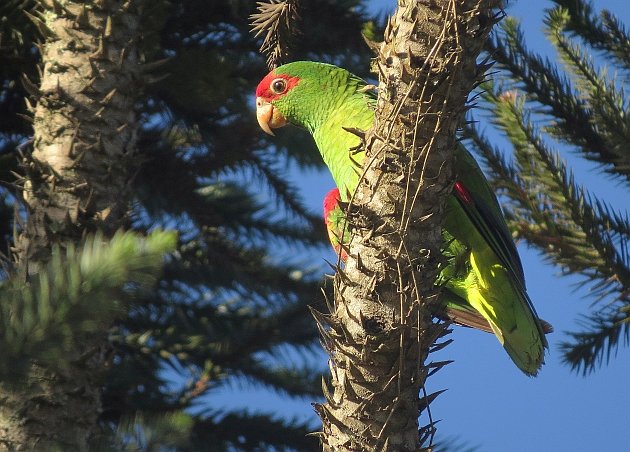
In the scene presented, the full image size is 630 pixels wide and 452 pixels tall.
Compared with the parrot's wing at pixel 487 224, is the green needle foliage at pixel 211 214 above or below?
above

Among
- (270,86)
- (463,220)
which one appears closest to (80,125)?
(270,86)

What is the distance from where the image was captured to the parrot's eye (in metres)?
3.43

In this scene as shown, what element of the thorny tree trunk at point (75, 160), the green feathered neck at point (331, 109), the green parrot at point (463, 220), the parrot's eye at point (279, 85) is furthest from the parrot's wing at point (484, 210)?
the thorny tree trunk at point (75, 160)

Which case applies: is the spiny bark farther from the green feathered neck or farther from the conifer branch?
the conifer branch

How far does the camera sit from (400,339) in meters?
1.85

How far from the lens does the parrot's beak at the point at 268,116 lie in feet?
11.6

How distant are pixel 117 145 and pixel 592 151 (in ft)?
6.38

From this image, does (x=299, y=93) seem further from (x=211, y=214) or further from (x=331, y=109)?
(x=211, y=214)

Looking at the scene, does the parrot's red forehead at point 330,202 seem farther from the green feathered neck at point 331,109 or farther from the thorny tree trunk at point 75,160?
the thorny tree trunk at point 75,160

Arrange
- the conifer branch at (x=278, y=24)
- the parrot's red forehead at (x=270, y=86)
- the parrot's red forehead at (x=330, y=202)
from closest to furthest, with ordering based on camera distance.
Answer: the conifer branch at (x=278, y=24) < the parrot's red forehead at (x=330, y=202) < the parrot's red forehead at (x=270, y=86)

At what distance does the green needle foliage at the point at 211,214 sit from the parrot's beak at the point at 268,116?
0.44 meters

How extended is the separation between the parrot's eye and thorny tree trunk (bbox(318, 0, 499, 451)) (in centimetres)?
154

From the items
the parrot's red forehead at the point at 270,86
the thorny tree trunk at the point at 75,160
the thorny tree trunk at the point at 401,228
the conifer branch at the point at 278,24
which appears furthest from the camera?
the parrot's red forehead at the point at 270,86

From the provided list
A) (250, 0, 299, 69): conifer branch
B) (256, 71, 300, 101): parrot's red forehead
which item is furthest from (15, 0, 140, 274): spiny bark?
(250, 0, 299, 69): conifer branch
